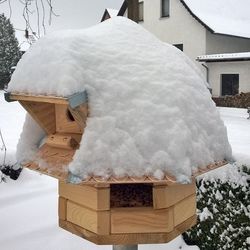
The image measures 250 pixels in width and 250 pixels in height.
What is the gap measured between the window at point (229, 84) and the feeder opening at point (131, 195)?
12.5 m

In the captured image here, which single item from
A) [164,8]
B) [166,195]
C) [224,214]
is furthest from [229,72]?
[166,195]

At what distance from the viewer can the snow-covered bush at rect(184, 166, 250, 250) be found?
3355 millimetres

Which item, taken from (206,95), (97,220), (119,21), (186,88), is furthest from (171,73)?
(97,220)

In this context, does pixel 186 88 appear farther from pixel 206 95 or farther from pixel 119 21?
pixel 119 21

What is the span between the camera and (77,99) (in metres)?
1.50

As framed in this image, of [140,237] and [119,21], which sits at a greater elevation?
[119,21]

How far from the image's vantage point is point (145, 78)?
5.49ft

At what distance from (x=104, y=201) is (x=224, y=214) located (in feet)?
6.66

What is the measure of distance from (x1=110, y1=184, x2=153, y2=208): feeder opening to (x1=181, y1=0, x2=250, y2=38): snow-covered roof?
1323 cm

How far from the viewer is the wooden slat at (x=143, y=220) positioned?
183 cm

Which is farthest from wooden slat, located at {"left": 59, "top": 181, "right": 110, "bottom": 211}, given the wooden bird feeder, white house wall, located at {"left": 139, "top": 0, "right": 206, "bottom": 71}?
white house wall, located at {"left": 139, "top": 0, "right": 206, "bottom": 71}

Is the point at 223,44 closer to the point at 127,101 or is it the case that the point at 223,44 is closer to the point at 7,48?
the point at 7,48

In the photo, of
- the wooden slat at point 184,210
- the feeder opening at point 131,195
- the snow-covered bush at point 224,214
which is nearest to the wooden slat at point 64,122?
the feeder opening at point 131,195

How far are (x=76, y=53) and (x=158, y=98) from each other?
412 millimetres
